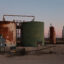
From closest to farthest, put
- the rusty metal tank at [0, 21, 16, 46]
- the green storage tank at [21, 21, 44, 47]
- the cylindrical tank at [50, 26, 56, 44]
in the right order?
the rusty metal tank at [0, 21, 16, 46] < the green storage tank at [21, 21, 44, 47] < the cylindrical tank at [50, 26, 56, 44]

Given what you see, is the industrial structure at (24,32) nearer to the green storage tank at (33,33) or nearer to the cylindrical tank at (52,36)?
the green storage tank at (33,33)

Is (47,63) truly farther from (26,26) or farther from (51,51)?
(26,26)

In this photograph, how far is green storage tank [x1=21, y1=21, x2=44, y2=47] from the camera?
40.0 m

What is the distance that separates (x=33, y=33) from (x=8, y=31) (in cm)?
549

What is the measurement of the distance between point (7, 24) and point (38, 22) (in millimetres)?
6906

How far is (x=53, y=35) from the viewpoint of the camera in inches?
2042

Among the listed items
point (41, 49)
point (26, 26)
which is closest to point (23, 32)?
Answer: point (26, 26)

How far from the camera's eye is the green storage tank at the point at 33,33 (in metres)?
40.0

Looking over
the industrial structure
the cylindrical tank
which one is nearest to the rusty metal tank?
the industrial structure

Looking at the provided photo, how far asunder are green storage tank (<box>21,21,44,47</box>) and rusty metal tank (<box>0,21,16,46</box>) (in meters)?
3.10

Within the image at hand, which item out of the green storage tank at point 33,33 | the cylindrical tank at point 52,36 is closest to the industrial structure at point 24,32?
the green storage tank at point 33,33

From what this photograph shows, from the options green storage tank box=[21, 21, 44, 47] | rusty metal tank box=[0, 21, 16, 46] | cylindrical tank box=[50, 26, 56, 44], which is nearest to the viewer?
rusty metal tank box=[0, 21, 16, 46]

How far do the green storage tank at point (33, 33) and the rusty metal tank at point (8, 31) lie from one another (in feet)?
10.2

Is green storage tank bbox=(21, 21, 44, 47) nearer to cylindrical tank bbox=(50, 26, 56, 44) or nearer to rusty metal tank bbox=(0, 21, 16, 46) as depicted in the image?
rusty metal tank bbox=(0, 21, 16, 46)
